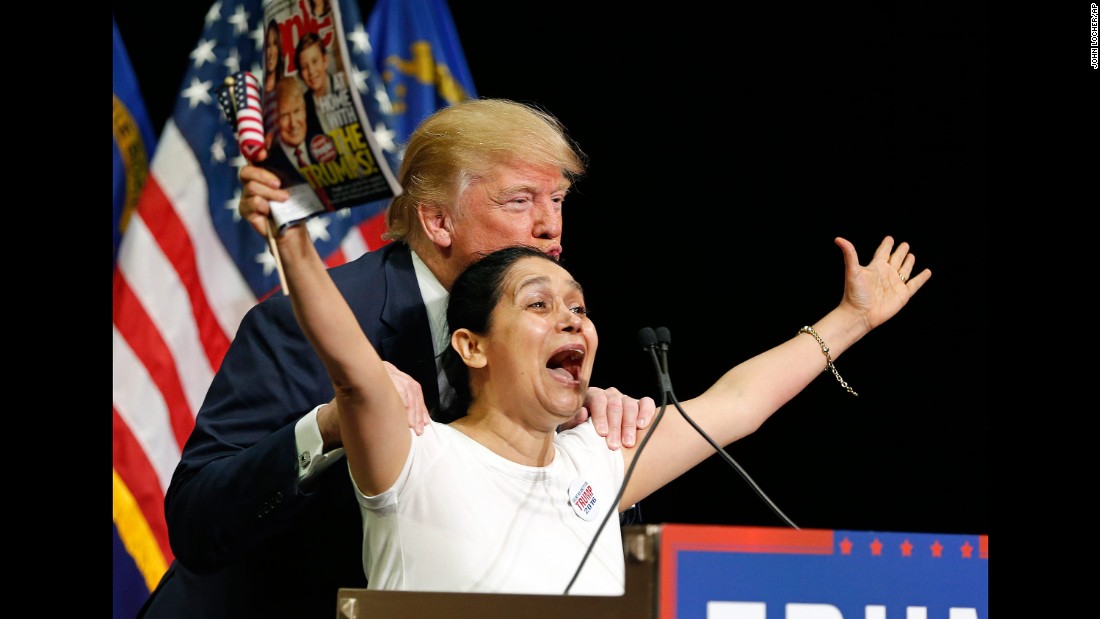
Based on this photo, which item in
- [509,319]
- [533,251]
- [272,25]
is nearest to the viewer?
[272,25]

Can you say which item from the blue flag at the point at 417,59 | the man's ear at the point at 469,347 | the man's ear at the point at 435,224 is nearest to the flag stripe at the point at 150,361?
the blue flag at the point at 417,59

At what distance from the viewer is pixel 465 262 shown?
7.41 ft

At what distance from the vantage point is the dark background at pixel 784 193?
3.08 meters

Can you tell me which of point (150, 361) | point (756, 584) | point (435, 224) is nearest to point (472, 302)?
point (435, 224)

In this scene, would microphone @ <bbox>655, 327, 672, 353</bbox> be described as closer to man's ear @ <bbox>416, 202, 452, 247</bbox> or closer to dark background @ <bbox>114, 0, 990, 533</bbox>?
man's ear @ <bbox>416, 202, 452, 247</bbox>

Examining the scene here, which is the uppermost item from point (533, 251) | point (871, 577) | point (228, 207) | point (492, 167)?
point (228, 207)

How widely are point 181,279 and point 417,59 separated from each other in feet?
2.94

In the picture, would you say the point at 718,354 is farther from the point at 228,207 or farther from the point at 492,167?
the point at 228,207

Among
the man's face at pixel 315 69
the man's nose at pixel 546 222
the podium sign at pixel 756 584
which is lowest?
the podium sign at pixel 756 584

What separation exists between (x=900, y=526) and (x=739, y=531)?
81.0 inches

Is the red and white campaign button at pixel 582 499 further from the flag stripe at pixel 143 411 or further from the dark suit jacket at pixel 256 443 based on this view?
the flag stripe at pixel 143 411

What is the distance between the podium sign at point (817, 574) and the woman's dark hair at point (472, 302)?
762 mm

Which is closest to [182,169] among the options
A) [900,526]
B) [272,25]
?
[272,25]

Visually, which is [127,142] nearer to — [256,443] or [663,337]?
[256,443]
